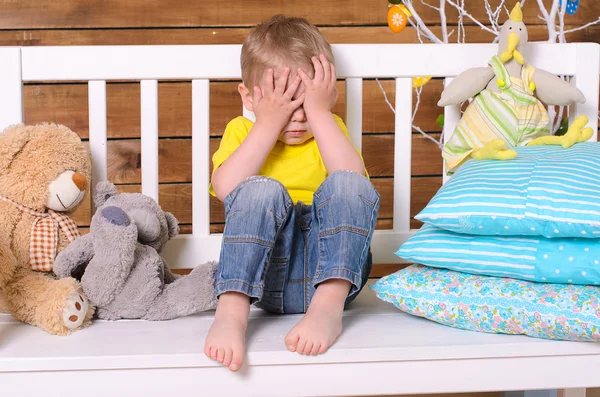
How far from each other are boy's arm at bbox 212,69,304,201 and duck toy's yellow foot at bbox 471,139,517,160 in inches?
12.6

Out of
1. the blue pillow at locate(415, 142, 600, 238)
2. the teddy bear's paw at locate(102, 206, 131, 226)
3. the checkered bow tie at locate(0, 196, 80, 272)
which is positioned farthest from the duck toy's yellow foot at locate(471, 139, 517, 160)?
the checkered bow tie at locate(0, 196, 80, 272)

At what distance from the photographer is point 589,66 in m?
1.38

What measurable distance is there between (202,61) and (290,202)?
434 millimetres

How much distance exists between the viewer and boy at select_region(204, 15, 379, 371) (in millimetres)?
968

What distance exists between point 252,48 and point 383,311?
1.66 feet

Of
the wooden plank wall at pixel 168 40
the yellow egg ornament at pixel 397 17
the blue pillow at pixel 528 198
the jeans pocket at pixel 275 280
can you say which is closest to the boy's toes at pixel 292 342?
the jeans pocket at pixel 275 280

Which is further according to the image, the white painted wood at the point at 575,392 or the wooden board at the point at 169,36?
the wooden board at the point at 169,36

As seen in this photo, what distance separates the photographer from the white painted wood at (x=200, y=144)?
1332mm

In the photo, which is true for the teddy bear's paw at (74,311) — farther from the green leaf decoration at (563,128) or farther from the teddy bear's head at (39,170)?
the green leaf decoration at (563,128)

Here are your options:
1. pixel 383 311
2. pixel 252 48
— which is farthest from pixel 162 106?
pixel 383 311

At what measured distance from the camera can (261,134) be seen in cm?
113

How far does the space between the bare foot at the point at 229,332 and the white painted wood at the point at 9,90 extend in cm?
60

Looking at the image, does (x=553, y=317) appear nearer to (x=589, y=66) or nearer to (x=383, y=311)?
(x=383, y=311)

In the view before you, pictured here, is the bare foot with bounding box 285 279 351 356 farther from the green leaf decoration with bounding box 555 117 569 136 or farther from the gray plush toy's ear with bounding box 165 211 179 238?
the green leaf decoration with bounding box 555 117 569 136
